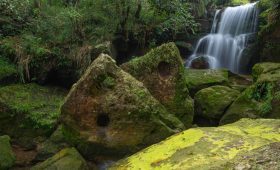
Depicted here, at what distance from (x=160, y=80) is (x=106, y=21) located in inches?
188

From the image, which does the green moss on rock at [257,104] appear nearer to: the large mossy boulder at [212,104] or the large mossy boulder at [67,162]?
the large mossy boulder at [212,104]

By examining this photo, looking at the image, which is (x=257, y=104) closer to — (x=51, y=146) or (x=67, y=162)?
(x=67, y=162)

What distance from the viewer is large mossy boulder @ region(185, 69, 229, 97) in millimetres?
10133

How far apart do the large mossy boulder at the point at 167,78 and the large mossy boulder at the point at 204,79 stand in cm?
223

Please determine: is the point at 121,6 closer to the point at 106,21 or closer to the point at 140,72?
the point at 106,21

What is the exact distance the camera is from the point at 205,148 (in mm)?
4492

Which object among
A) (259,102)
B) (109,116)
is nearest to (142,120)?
(109,116)

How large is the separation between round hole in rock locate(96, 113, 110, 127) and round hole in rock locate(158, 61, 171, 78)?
2.04 metres

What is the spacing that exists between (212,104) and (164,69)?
69.4 inches

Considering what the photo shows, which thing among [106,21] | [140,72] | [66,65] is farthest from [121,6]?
[140,72]

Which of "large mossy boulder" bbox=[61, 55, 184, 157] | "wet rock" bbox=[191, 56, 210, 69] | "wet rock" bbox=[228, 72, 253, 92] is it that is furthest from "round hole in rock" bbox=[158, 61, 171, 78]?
"wet rock" bbox=[191, 56, 210, 69]

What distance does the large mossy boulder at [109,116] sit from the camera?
6.42 metres

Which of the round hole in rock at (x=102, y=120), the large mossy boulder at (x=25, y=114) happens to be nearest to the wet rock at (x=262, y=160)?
the round hole in rock at (x=102, y=120)

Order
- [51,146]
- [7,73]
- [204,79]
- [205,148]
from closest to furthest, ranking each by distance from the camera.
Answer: [205,148] → [51,146] → [7,73] → [204,79]
